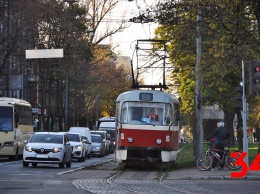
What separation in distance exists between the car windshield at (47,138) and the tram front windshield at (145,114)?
13.0 ft

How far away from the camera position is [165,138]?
33438 millimetres

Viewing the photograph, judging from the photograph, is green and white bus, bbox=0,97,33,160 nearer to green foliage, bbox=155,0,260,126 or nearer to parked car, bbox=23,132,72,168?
A: parked car, bbox=23,132,72,168

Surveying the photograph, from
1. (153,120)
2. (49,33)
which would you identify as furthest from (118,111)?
(49,33)

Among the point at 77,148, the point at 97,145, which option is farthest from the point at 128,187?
the point at 97,145

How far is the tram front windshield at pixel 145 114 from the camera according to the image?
1328 inches

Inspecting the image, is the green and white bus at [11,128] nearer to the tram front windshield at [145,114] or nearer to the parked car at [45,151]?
the parked car at [45,151]

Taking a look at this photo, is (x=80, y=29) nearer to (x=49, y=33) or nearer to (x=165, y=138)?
(x=49, y=33)

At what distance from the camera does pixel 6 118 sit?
45625mm

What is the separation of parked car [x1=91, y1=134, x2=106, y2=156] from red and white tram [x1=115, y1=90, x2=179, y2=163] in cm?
2436

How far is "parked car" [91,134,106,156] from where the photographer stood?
58741mm

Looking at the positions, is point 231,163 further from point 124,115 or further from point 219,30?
point 219,30

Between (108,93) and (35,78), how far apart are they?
18.7 meters

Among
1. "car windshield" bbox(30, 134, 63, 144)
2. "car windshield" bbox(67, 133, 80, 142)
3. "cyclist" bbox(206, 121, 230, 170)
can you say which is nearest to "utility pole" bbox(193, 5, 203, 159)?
"cyclist" bbox(206, 121, 230, 170)

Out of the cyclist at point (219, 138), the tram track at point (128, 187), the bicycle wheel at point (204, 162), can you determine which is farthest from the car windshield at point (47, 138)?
the tram track at point (128, 187)
